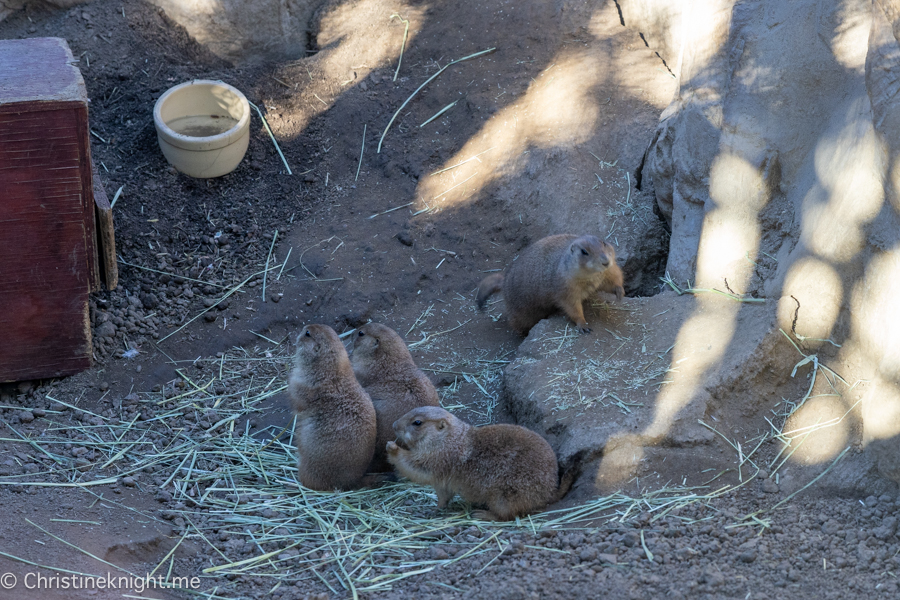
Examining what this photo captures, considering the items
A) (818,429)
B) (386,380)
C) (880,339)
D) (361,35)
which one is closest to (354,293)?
(386,380)

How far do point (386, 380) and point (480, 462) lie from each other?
3.87ft

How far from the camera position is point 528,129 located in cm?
921

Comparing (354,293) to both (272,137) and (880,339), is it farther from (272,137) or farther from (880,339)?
(880,339)

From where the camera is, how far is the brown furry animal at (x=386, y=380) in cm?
591

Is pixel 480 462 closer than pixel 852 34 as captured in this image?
Yes

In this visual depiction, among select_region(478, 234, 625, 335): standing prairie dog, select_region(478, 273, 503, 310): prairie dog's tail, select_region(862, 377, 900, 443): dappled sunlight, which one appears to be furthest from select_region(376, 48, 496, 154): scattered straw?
select_region(862, 377, 900, 443): dappled sunlight

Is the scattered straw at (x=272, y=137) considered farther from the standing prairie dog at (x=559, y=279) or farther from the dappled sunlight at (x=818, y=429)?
the dappled sunlight at (x=818, y=429)

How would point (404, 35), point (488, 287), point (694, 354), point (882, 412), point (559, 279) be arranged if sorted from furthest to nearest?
point (404, 35) < point (488, 287) < point (559, 279) < point (694, 354) < point (882, 412)

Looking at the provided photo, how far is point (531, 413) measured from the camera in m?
6.11

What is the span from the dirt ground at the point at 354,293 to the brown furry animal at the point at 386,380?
1.52 feet

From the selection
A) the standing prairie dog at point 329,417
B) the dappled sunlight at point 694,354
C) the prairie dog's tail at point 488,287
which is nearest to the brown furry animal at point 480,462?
the standing prairie dog at point 329,417

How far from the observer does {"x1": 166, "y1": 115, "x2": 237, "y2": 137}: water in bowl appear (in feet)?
31.8

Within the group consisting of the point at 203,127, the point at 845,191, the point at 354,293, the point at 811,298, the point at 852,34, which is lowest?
the point at 354,293

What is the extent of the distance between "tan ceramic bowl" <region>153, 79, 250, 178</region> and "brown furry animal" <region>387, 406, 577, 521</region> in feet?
16.5
